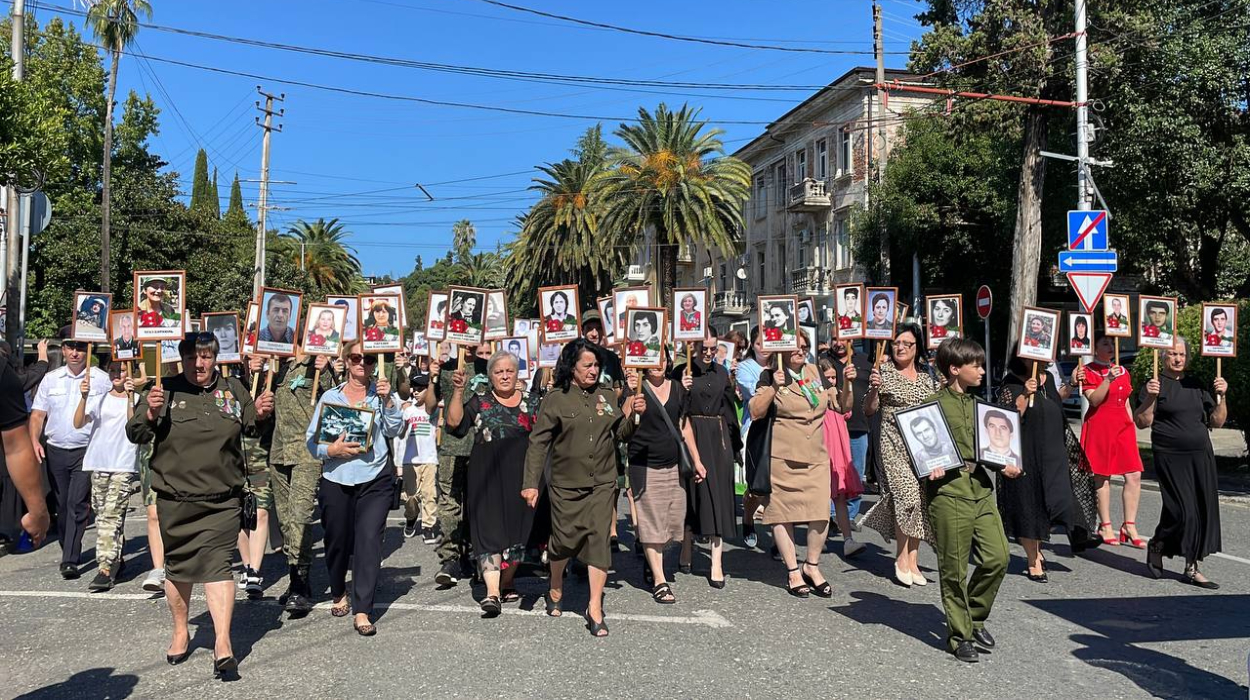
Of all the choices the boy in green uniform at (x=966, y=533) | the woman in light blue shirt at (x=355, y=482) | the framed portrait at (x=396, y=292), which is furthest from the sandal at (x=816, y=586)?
the framed portrait at (x=396, y=292)

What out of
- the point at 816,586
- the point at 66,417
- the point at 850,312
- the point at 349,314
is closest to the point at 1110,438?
the point at 850,312

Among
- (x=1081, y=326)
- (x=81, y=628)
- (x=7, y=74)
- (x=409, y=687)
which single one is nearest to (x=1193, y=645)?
(x=1081, y=326)

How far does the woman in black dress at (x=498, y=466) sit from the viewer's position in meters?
6.72

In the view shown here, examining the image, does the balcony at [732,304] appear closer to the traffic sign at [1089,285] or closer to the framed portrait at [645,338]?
the traffic sign at [1089,285]

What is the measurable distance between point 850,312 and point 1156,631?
3619 mm

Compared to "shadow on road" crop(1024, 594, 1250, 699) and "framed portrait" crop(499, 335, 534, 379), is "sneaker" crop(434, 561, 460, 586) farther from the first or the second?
"shadow on road" crop(1024, 594, 1250, 699)

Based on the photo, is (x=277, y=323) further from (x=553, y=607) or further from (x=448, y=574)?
(x=553, y=607)

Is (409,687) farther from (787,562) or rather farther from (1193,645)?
(1193,645)

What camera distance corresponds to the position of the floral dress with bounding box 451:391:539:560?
6742 mm

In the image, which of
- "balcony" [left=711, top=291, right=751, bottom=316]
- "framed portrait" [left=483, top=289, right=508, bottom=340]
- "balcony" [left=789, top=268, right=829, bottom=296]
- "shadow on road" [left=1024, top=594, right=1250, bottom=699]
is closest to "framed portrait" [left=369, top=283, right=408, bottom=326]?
"framed portrait" [left=483, top=289, right=508, bottom=340]

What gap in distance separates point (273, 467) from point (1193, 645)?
6025mm

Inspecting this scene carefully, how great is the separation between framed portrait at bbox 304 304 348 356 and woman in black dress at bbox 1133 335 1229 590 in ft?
20.3

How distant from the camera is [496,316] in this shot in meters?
8.65

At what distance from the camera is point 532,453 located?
6.45m
